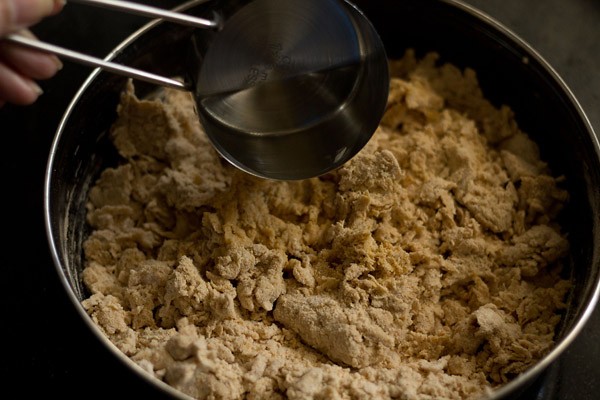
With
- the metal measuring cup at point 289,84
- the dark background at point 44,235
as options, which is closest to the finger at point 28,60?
the metal measuring cup at point 289,84

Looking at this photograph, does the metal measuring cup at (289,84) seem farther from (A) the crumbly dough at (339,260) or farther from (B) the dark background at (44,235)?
(B) the dark background at (44,235)

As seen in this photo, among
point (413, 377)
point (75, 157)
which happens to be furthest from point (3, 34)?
point (413, 377)

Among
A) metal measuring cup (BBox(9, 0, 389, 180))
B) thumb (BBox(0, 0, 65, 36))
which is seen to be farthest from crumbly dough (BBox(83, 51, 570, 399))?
thumb (BBox(0, 0, 65, 36))

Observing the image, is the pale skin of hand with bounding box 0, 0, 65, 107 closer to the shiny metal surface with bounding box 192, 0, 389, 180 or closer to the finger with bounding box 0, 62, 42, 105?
the finger with bounding box 0, 62, 42, 105

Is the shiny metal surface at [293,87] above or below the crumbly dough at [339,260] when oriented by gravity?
above

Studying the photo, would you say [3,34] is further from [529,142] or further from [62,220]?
[529,142]

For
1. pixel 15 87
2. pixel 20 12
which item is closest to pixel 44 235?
pixel 15 87
